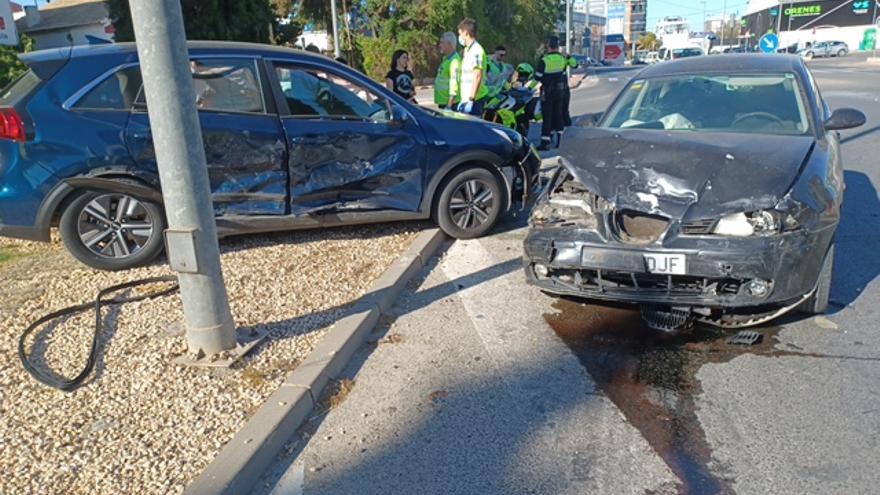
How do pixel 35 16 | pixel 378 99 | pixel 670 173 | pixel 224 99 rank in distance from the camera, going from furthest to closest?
1. pixel 35 16
2. pixel 378 99
3. pixel 224 99
4. pixel 670 173

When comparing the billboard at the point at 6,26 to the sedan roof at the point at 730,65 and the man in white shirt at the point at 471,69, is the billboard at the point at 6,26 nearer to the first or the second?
the man in white shirt at the point at 471,69

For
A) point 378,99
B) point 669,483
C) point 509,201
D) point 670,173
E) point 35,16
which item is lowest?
point 669,483

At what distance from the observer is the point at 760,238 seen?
3.62 meters

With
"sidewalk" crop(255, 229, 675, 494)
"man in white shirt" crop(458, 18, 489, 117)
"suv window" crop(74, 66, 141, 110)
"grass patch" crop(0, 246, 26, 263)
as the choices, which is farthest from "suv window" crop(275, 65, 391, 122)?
"man in white shirt" crop(458, 18, 489, 117)

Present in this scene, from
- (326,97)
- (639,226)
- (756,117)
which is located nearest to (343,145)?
(326,97)

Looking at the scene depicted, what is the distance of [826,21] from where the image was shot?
256 feet

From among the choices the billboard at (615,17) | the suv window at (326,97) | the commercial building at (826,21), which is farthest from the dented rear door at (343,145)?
the billboard at (615,17)

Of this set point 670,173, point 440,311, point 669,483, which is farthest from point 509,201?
point 669,483

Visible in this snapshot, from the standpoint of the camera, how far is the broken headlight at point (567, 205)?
4.17 metres

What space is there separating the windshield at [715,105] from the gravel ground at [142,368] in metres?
2.41

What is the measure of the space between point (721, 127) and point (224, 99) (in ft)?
13.2

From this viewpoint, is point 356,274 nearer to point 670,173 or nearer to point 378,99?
point 378,99

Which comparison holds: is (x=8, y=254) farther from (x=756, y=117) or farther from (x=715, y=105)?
(x=756, y=117)

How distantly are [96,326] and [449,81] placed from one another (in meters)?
6.31
